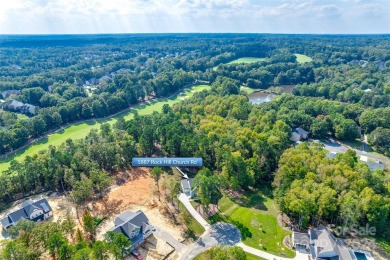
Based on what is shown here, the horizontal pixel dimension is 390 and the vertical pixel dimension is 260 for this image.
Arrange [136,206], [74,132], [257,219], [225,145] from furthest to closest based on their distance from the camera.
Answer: [74,132]
[225,145]
[136,206]
[257,219]

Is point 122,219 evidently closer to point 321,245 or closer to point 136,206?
point 136,206

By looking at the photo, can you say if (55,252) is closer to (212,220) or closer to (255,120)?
(212,220)

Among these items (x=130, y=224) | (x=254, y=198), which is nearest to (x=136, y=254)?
(x=130, y=224)

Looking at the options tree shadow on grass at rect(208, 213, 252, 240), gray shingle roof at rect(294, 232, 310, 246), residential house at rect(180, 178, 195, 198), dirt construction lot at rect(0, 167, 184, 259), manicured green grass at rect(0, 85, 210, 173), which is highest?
gray shingle roof at rect(294, 232, 310, 246)

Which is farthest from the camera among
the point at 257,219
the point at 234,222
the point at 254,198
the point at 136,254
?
the point at 254,198

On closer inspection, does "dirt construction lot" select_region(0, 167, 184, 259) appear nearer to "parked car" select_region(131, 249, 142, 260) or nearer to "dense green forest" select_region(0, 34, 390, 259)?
"parked car" select_region(131, 249, 142, 260)

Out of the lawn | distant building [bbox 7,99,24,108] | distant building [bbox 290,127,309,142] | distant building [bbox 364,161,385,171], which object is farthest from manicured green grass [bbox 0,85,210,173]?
distant building [bbox 364,161,385,171]
